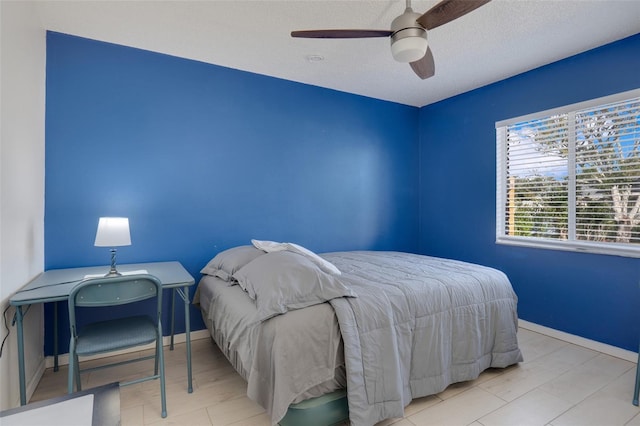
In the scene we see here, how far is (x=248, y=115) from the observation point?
323 centimetres

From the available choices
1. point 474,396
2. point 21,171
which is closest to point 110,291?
point 21,171

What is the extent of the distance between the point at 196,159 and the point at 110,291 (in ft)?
5.02

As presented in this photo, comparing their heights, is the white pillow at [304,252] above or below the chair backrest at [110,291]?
above

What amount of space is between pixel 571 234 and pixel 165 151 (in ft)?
12.5

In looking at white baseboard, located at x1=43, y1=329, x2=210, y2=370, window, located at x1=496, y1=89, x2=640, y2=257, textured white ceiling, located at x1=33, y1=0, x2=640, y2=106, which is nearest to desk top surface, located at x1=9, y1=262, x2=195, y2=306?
white baseboard, located at x1=43, y1=329, x2=210, y2=370

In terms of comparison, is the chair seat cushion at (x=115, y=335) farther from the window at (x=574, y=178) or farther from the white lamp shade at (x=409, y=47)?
the window at (x=574, y=178)

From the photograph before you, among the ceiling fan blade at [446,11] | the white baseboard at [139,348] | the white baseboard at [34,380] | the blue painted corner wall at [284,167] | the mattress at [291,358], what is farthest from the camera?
the blue painted corner wall at [284,167]

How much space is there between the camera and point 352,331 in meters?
1.67

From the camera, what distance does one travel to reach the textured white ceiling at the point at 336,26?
2.18 meters

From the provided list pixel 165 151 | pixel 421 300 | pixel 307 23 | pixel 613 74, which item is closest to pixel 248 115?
pixel 165 151

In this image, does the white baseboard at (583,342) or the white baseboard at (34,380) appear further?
the white baseboard at (583,342)

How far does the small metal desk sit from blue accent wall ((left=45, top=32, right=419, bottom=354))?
176 mm

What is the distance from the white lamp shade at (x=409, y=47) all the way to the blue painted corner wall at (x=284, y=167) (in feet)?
5.66

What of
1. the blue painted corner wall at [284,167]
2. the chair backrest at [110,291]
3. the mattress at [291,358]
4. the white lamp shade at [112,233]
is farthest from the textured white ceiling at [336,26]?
the mattress at [291,358]
